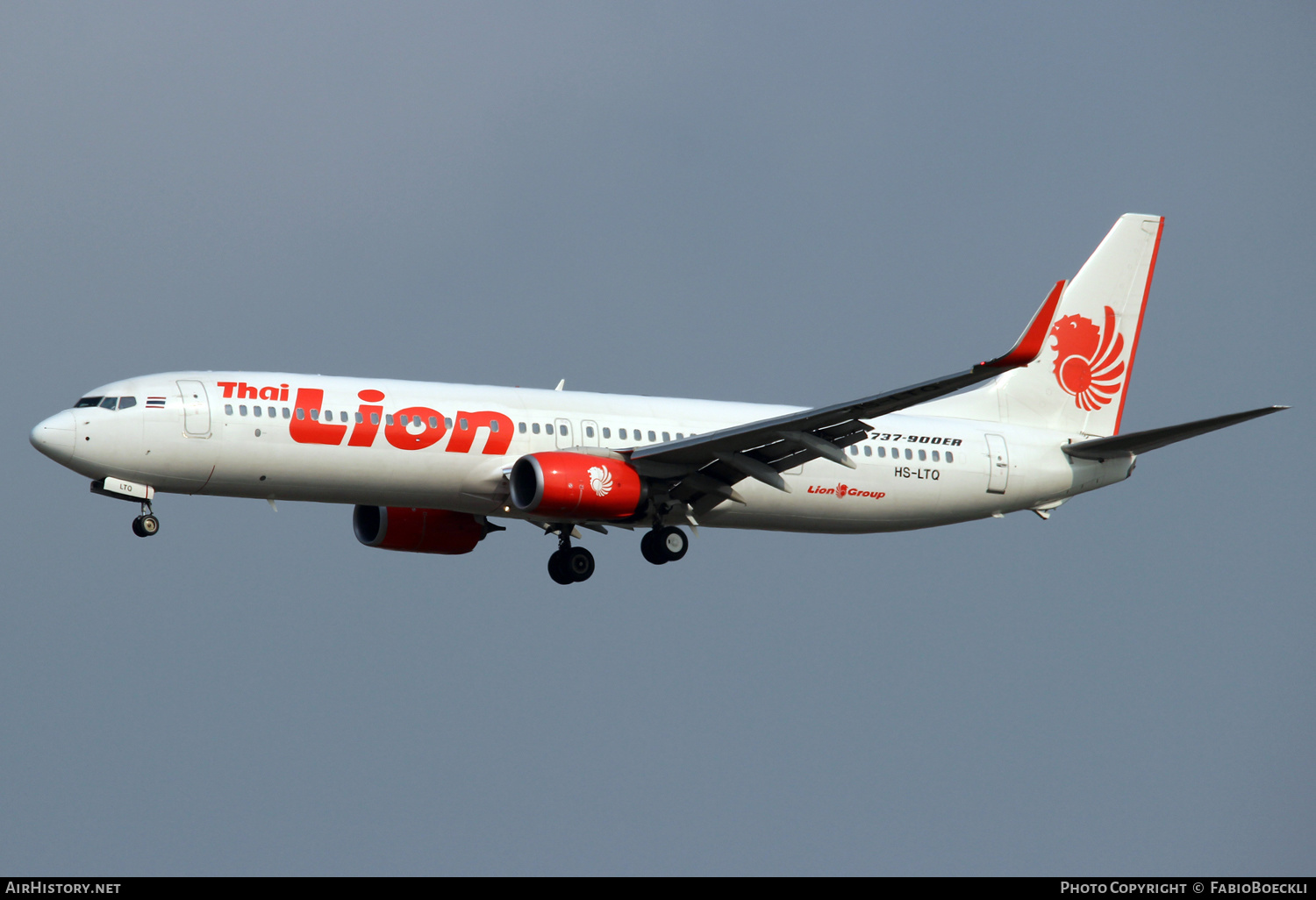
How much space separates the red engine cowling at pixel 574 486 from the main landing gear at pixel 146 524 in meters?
8.08

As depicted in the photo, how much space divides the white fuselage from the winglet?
902cm

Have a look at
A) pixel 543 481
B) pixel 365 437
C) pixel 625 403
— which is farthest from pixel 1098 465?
pixel 365 437

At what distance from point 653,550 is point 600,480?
3.76 metres

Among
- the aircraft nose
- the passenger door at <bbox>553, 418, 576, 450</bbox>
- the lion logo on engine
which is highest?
the passenger door at <bbox>553, 418, 576, 450</bbox>

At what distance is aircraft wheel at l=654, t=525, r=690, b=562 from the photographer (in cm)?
4041

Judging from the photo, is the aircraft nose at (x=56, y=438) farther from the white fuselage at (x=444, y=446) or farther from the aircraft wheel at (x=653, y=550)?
the aircraft wheel at (x=653, y=550)

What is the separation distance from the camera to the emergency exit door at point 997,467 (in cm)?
4384

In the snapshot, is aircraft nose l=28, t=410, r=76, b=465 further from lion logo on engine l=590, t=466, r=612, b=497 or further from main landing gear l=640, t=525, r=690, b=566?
main landing gear l=640, t=525, r=690, b=566

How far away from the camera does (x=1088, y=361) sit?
4725 centimetres

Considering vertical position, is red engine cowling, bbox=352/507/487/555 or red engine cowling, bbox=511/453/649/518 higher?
red engine cowling, bbox=352/507/487/555

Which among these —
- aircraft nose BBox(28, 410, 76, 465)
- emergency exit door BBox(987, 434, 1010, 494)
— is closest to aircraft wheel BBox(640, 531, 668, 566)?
emergency exit door BBox(987, 434, 1010, 494)

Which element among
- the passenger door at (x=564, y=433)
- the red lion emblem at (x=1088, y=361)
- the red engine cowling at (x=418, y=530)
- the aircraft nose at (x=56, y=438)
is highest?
the red lion emblem at (x=1088, y=361)

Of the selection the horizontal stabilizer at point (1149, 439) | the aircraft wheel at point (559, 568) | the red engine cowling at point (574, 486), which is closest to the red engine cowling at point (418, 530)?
the aircraft wheel at point (559, 568)
